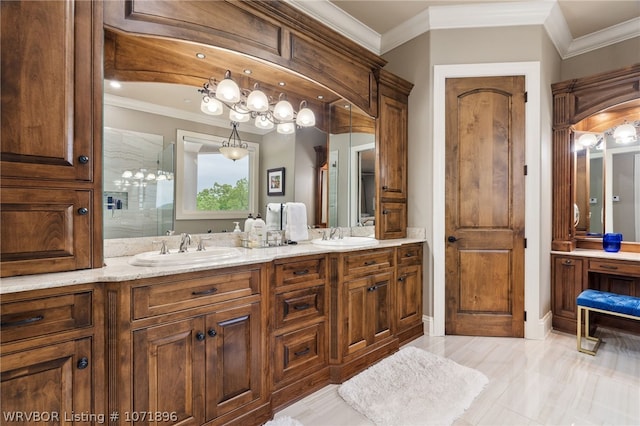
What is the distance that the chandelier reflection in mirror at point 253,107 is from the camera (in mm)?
2133

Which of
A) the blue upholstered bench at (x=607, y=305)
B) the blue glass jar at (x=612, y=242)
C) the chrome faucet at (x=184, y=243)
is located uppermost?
the chrome faucet at (x=184, y=243)

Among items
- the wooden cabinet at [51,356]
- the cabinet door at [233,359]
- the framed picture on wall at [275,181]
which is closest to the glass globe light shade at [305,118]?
the framed picture on wall at [275,181]

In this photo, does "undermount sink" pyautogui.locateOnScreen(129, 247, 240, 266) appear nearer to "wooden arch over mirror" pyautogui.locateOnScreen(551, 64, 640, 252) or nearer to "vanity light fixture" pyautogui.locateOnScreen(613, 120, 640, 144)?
"wooden arch over mirror" pyautogui.locateOnScreen(551, 64, 640, 252)

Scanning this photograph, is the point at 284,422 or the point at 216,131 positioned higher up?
the point at 216,131

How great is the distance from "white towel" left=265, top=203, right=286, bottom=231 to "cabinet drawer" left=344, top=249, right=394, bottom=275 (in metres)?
0.66

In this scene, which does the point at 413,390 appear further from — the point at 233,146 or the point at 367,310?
the point at 233,146

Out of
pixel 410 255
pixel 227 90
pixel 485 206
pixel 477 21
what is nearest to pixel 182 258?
pixel 227 90

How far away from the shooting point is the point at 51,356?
3.82 ft

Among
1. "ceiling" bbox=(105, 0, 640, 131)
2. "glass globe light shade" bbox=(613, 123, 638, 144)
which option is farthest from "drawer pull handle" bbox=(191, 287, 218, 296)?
"glass globe light shade" bbox=(613, 123, 638, 144)

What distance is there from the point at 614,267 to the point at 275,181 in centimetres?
318

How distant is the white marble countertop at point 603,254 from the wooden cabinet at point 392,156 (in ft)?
5.38

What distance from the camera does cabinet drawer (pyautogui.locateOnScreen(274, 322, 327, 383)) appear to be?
73.0 inches

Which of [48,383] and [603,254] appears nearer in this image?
[48,383]

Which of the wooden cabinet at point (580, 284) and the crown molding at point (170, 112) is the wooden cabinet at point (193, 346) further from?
the wooden cabinet at point (580, 284)
